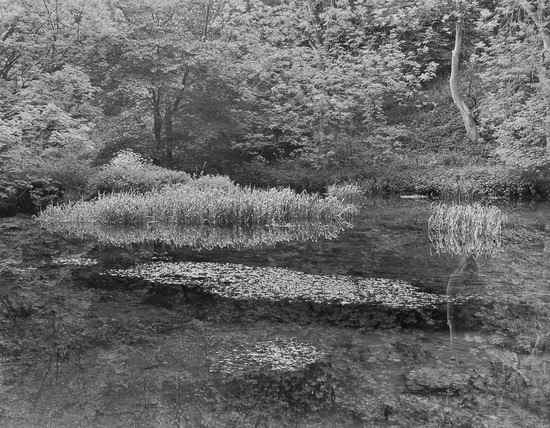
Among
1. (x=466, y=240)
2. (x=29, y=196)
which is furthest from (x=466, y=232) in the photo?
(x=29, y=196)

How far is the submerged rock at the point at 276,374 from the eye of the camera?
3967 mm

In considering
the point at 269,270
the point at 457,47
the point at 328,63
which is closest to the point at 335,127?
the point at 328,63

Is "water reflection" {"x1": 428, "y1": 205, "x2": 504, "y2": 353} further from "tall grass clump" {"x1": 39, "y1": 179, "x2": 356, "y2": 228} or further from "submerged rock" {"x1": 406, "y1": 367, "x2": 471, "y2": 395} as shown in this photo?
"tall grass clump" {"x1": 39, "y1": 179, "x2": 356, "y2": 228}

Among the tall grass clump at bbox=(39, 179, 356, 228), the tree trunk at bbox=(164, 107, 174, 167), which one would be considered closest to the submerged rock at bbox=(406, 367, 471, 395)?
the tall grass clump at bbox=(39, 179, 356, 228)

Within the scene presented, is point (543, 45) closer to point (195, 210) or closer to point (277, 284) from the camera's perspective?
point (195, 210)

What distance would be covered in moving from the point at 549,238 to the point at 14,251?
33.6 feet

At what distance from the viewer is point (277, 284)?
285 inches

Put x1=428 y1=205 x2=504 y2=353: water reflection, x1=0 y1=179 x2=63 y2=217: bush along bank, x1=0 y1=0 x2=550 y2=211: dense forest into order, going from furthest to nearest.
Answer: x1=0 y1=0 x2=550 y2=211: dense forest, x1=0 y1=179 x2=63 y2=217: bush along bank, x1=428 y1=205 x2=504 y2=353: water reflection

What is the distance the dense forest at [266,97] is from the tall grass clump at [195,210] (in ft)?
6.15

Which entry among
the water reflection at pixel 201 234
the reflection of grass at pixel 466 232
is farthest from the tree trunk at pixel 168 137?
the reflection of grass at pixel 466 232

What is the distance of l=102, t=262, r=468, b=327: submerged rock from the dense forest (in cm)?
608

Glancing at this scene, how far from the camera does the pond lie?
12.4ft

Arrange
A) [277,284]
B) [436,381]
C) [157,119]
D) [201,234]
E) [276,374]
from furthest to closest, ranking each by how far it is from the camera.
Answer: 1. [157,119]
2. [201,234]
3. [277,284]
4. [276,374]
5. [436,381]

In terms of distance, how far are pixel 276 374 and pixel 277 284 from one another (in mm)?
2912
